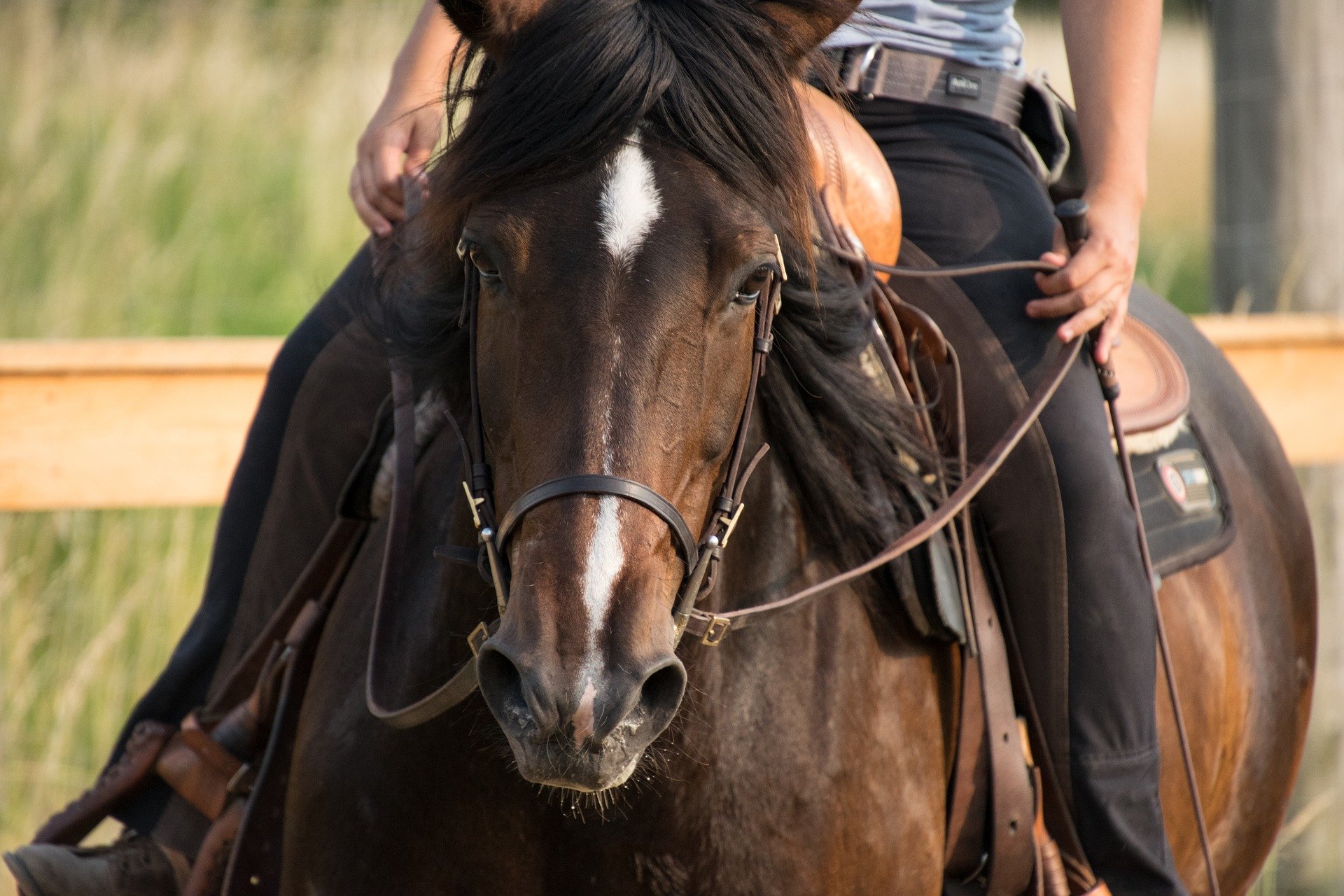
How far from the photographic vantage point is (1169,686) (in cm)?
227

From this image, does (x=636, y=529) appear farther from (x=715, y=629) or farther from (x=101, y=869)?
(x=101, y=869)

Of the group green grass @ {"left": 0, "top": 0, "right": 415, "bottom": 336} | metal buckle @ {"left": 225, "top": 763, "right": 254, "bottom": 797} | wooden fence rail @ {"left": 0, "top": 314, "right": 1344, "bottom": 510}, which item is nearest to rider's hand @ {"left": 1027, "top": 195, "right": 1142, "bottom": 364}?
metal buckle @ {"left": 225, "top": 763, "right": 254, "bottom": 797}

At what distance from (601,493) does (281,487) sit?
3.85ft

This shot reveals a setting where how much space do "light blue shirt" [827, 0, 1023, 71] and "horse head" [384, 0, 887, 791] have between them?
0.69 meters

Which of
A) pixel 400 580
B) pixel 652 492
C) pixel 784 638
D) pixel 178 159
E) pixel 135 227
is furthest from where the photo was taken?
pixel 178 159

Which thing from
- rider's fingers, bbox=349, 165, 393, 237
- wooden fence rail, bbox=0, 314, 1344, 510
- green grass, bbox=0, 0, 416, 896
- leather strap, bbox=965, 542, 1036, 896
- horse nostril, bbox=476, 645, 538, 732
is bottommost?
green grass, bbox=0, 0, 416, 896

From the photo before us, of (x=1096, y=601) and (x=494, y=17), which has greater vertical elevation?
(x=494, y=17)

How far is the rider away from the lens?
215cm

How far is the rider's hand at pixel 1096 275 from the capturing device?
211cm

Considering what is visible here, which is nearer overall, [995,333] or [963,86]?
[995,333]

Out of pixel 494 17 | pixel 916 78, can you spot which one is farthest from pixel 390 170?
pixel 916 78

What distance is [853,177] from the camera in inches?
77.9

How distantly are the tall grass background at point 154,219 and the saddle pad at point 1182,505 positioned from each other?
2211 mm

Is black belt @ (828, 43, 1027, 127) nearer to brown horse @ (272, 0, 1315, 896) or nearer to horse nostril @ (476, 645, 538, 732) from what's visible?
brown horse @ (272, 0, 1315, 896)
